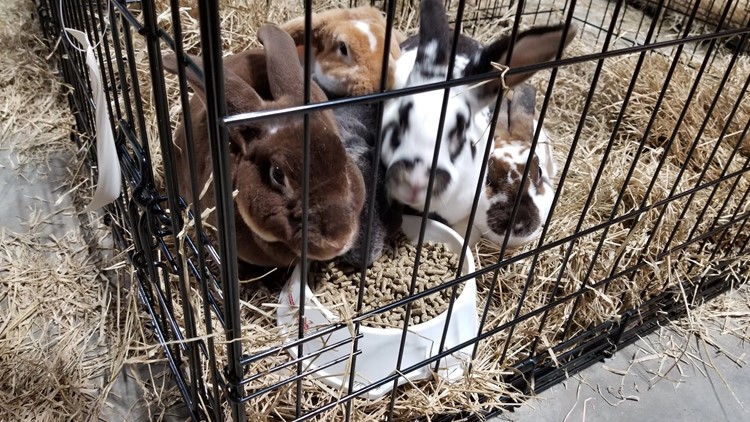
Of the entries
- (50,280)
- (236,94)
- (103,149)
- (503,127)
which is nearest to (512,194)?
(503,127)

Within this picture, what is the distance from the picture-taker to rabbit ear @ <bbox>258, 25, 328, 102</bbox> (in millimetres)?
1053

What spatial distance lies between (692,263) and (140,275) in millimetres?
1394

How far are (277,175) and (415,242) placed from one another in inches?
19.4

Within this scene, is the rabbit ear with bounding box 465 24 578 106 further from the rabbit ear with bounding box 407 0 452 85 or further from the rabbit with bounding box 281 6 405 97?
the rabbit with bounding box 281 6 405 97

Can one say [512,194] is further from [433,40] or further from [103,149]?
[103,149]

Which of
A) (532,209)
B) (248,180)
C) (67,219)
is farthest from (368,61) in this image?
(67,219)

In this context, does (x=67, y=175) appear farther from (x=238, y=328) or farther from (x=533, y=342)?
(x=533, y=342)

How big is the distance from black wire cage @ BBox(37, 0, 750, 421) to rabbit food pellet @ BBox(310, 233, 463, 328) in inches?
0.7

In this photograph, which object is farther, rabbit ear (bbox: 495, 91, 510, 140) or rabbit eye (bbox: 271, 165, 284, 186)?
rabbit ear (bbox: 495, 91, 510, 140)

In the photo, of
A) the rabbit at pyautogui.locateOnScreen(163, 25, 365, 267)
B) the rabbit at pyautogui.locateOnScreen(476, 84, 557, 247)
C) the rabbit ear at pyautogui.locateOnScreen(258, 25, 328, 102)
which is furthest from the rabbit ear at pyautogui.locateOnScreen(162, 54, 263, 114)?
the rabbit at pyautogui.locateOnScreen(476, 84, 557, 247)

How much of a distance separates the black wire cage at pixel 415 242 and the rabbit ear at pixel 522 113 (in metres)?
0.02

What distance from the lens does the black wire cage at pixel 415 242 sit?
28.0 inches

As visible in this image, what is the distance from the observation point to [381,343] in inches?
42.2

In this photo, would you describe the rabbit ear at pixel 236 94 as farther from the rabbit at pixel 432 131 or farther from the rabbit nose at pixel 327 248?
the rabbit at pixel 432 131
